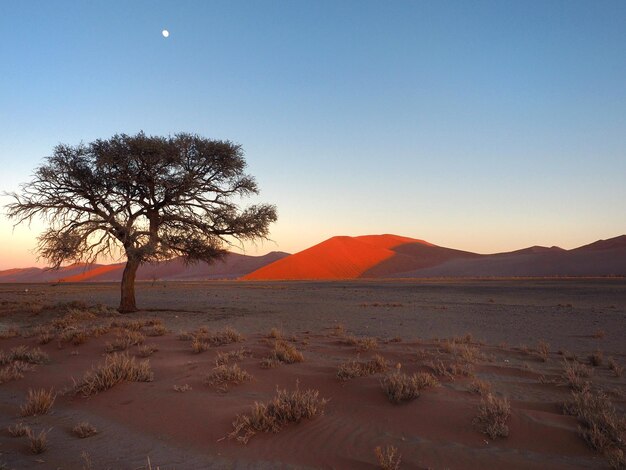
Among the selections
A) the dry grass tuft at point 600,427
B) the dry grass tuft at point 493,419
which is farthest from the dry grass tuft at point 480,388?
the dry grass tuft at point 600,427

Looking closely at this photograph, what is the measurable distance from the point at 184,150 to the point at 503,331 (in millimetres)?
15207

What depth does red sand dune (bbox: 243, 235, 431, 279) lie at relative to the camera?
316ft

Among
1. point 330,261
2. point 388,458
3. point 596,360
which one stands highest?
point 330,261

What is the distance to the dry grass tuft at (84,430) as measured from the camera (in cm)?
514

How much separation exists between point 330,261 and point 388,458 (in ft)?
332

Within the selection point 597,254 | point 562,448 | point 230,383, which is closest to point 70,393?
point 230,383

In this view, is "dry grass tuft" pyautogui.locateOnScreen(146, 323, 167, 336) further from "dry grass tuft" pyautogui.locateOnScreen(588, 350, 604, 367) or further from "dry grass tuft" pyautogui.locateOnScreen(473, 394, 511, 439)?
"dry grass tuft" pyautogui.locateOnScreen(588, 350, 604, 367)

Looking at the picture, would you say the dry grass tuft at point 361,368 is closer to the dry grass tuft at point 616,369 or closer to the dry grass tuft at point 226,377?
the dry grass tuft at point 226,377

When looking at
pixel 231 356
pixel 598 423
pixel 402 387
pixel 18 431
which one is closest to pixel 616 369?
pixel 598 423

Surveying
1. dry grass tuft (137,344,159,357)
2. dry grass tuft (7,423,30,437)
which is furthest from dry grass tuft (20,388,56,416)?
dry grass tuft (137,344,159,357)

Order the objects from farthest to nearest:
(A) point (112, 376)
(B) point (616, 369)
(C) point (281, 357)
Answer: (C) point (281, 357) < (B) point (616, 369) < (A) point (112, 376)

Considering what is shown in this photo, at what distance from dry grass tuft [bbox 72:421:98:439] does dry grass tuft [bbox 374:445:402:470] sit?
347 centimetres

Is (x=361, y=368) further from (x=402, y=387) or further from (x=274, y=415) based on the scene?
(x=274, y=415)

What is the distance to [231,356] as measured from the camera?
9000mm
